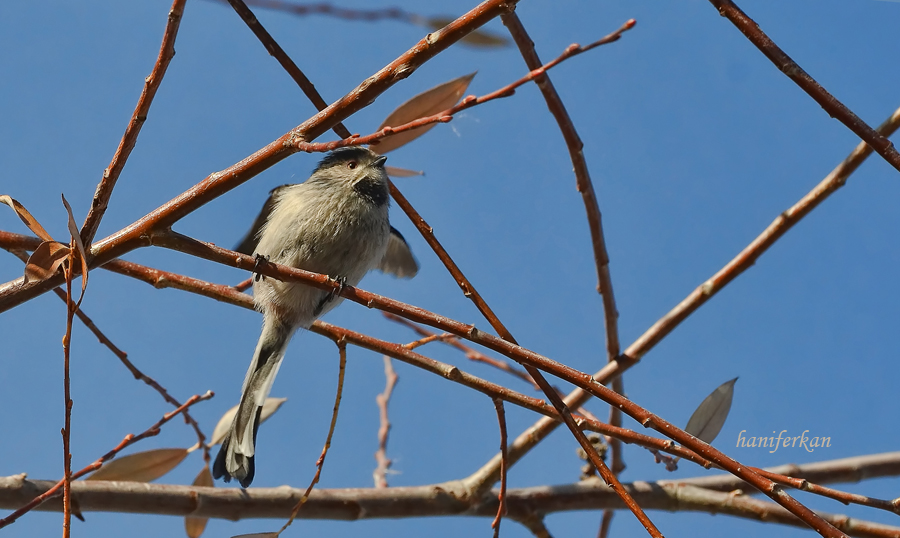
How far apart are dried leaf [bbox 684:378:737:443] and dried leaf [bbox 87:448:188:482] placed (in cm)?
149

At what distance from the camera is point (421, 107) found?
173 cm

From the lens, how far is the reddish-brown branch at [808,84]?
3.74 ft

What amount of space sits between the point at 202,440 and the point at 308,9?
135 cm

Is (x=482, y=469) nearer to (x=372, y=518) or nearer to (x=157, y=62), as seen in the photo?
(x=372, y=518)

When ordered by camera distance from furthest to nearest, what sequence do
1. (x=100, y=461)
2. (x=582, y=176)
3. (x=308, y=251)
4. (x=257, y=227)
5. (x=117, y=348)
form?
1. (x=257, y=227)
2. (x=308, y=251)
3. (x=582, y=176)
4. (x=117, y=348)
5. (x=100, y=461)

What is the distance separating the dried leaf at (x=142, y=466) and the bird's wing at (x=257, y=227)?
0.84 m

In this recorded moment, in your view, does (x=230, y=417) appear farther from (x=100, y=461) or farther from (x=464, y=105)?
(x=464, y=105)

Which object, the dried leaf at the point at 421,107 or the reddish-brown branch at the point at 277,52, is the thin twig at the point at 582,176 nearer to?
the dried leaf at the point at 421,107

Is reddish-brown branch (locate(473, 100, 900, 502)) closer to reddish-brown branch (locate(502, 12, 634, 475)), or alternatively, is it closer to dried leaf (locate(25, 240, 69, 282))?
reddish-brown branch (locate(502, 12, 634, 475))

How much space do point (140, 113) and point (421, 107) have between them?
71cm

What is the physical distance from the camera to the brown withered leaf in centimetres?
218

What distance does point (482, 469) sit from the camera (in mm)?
2307

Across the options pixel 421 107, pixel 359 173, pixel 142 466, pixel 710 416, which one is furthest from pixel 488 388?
pixel 359 173

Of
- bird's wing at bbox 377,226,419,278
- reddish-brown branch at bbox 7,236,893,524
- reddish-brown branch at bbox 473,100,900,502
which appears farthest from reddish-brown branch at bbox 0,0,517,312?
bird's wing at bbox 377,226,419,278
